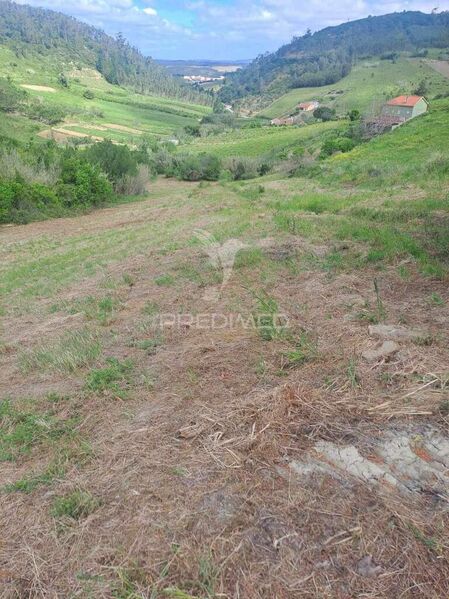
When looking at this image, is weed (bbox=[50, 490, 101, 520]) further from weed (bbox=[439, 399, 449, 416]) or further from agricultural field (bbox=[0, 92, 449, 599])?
weed (bbox=[439, 399, 449, 416])

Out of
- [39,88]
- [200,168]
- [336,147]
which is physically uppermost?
[39,88]

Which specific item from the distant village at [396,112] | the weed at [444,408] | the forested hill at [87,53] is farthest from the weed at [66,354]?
the forested hill at [87,53]

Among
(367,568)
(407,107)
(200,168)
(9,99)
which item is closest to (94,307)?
(367,568)

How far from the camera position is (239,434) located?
126 inches

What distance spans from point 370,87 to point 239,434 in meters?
99.0

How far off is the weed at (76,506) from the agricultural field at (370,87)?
59.4 meters

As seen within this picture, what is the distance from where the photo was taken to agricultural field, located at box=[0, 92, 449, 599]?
229 centimetres

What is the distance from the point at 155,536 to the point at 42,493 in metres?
1.05

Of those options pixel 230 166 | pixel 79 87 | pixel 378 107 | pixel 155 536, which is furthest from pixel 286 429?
pixel 79 87

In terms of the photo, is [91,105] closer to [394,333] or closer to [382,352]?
[394,333]

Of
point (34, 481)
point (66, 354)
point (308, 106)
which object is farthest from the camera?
point (308, 106)

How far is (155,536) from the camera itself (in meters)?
2.46

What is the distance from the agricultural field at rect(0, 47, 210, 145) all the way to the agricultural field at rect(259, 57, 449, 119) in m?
26.2

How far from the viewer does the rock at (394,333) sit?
4.30 metres
